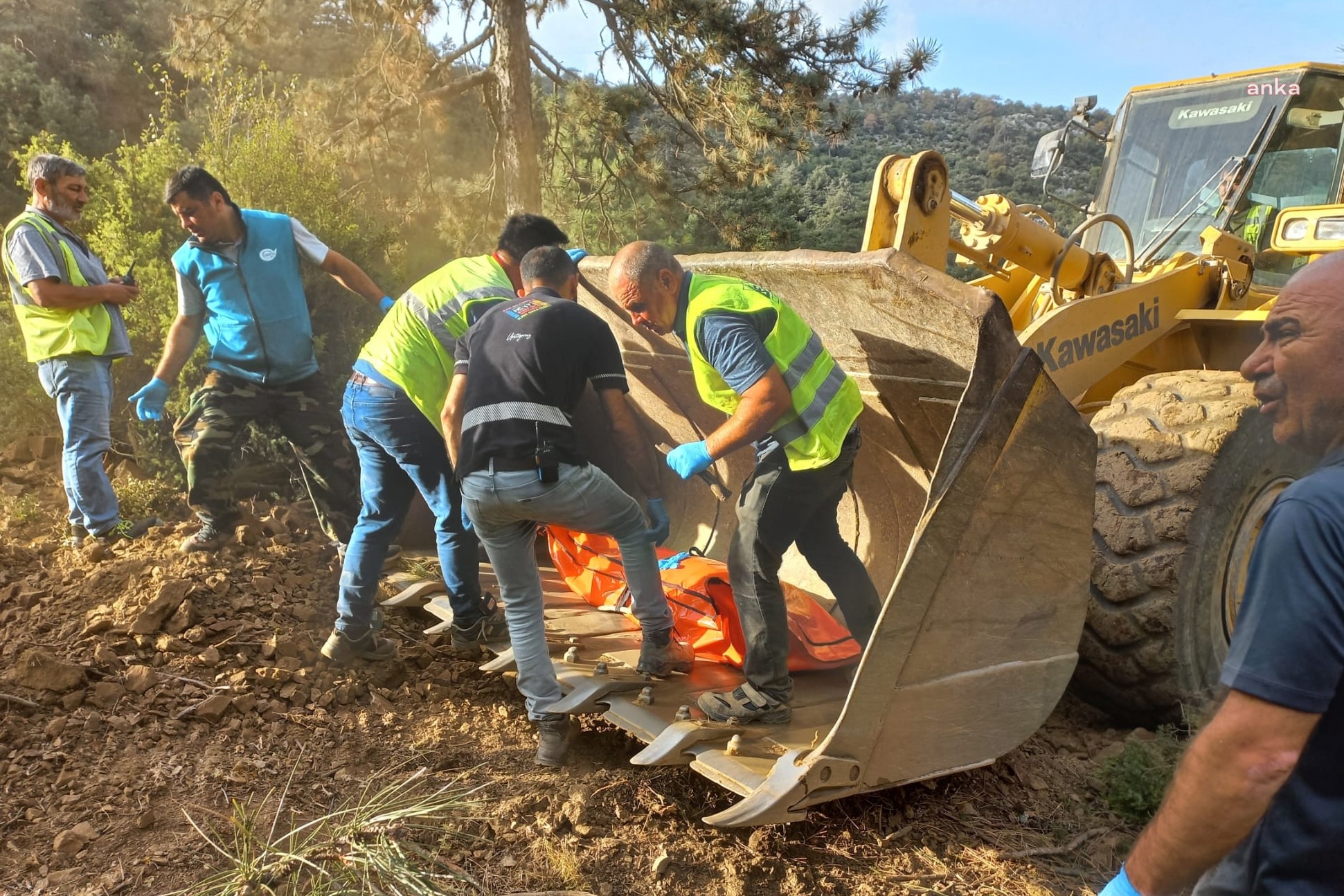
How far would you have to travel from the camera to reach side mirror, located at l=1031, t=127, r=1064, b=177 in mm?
4906

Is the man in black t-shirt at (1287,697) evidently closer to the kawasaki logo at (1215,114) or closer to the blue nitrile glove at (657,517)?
the blue nitrile glove at (657,517)

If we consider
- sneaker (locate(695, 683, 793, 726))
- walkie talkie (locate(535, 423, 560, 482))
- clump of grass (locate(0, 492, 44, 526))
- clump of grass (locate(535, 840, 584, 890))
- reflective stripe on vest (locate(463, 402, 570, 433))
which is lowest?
clump of grass (locate(0, 492, 44, 526))

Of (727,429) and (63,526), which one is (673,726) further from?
(63,526)

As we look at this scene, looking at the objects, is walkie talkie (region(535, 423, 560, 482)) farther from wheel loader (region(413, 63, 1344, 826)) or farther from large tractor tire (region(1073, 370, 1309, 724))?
large tractor tire (region(1073, 370, 1309, 724))

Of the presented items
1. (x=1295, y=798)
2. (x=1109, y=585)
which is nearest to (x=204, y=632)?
(x=1109, y=585)

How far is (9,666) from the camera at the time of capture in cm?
368

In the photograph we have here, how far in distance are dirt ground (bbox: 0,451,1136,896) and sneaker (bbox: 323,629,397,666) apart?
59 millimetres

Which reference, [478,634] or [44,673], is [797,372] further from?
[44,673]

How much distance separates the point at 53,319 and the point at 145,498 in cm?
129

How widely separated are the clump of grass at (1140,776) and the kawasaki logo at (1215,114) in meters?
3.24

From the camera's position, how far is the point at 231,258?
456 cm

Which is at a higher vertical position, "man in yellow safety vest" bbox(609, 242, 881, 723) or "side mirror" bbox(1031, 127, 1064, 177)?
"side mirror" bbox(1031, 127, 1064, 177)

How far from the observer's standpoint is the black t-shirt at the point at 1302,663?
4.13 feet

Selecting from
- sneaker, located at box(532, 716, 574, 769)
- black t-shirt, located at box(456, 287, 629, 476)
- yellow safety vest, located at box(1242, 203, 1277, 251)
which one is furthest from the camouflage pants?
yellow safety vest, located at box(1242, 203, 1277, 251)
